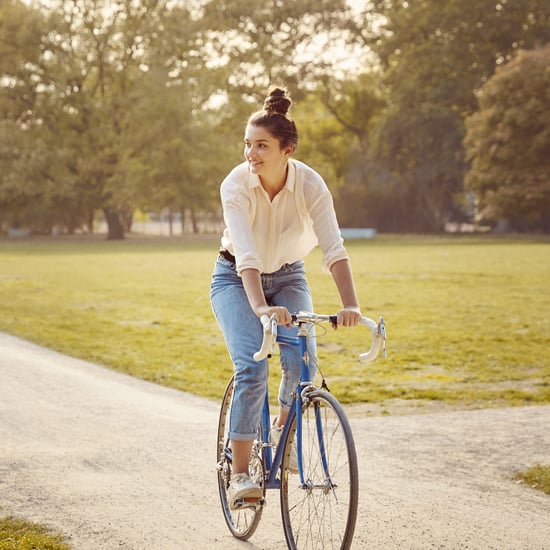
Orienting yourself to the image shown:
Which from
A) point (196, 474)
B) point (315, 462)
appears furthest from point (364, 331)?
point (315, 462)

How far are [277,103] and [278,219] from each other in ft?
1.68

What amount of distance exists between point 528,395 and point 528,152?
45.9m

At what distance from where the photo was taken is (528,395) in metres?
10.0

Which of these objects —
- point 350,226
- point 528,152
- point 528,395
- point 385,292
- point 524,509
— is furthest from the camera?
point 350,226

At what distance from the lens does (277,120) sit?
4.49 metres

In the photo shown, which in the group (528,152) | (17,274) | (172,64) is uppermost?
(172,64)

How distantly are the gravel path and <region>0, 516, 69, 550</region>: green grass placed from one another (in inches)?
3.6

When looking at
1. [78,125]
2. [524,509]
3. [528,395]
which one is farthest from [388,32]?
[524,509]

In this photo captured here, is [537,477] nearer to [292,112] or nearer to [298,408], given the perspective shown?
[298,408]

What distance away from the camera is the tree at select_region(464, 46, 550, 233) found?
53375mm

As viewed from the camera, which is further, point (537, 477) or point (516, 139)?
point (516, 139)

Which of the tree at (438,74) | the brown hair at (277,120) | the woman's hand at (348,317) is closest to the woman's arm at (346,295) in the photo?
the woman's hand at (348,317)

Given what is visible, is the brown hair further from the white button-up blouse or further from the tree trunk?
the tree trunk

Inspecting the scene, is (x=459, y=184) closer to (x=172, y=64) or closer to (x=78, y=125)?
(x=172, y=64)
